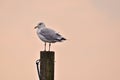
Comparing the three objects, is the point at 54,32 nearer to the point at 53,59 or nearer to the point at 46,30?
the point at 46,30

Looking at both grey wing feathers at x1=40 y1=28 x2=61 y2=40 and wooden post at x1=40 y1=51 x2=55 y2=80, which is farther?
grey wing feathers at x1=40 y1=28 x2=61 y2=40

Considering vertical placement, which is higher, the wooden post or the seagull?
the seagull

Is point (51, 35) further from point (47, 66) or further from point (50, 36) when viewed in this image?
point (47, 66)

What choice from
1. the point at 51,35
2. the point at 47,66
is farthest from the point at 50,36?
the point at 47,66

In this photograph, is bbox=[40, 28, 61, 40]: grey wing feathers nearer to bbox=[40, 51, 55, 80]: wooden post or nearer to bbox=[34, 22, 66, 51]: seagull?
bbox=[34, 22, 66, 51]: seagull

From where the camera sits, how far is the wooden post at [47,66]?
7.11 metres

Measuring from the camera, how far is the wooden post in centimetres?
711

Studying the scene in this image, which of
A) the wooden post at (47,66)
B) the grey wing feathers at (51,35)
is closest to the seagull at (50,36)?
the grey wing feathers at (51,35)

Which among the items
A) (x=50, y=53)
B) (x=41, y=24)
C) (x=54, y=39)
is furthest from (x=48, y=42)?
(x=50, y=53)

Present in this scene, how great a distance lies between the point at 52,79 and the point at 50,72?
0.54 ft

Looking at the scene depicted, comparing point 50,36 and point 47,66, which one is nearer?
point 47,66

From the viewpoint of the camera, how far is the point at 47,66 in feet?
23.2

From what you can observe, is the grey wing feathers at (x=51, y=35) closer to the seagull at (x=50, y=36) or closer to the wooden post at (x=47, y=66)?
the seagull at (x=50, y=36)

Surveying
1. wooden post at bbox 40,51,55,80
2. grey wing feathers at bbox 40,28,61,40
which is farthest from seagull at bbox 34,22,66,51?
wooden post at bbox 40,51,55,80
